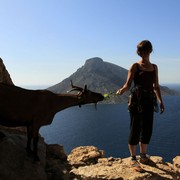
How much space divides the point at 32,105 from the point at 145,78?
415cm

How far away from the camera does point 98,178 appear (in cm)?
1002

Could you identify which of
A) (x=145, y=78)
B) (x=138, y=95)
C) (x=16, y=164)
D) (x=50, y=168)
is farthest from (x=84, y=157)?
(x=16, y=164)

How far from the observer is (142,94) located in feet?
33.0

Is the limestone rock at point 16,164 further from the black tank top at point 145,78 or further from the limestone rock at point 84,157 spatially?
the black tank top at point 145,78

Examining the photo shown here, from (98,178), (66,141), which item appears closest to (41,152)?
(98,178)

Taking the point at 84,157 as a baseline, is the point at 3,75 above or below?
above

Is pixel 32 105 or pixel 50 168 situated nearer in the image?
pixel 32 105

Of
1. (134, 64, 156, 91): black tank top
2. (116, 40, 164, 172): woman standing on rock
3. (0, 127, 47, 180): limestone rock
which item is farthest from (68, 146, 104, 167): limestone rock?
(134, 64, 156, 91): black tank top

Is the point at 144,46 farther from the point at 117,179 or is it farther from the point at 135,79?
the point at 117,179

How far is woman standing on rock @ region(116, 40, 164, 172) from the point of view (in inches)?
392

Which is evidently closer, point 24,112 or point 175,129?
Result: point 24,112

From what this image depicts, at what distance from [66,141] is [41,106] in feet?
504

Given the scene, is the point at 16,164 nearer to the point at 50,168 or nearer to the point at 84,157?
the point at 50,168

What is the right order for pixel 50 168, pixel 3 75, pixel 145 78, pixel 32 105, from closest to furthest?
pixel 32 105 < pixel 145 78 < pixel 50 168 < pixel 3 75
